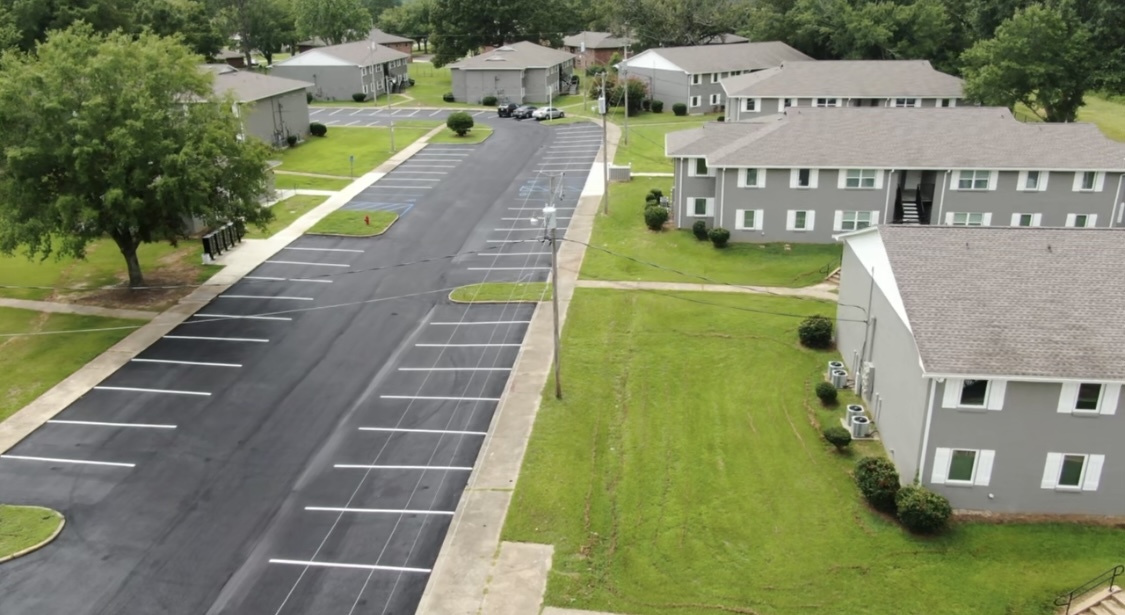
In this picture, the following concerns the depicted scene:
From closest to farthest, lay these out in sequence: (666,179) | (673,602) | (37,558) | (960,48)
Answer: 1. (673,602)
2. (37,558)
3. (666,179)
4. (960,48)

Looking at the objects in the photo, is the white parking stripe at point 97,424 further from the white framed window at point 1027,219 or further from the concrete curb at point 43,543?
the white framed window at point 1027,219

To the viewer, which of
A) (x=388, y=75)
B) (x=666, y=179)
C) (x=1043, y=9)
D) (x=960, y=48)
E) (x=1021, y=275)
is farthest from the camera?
(x=388, y=75)

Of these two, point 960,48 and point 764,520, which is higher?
point 960,48

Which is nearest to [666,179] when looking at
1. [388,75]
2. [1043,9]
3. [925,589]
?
[1043,9]

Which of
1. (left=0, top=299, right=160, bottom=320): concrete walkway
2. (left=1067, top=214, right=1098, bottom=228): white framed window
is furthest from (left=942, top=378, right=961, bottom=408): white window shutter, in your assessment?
(left=0, top=299, right=160, bottom=320): concrete walkway

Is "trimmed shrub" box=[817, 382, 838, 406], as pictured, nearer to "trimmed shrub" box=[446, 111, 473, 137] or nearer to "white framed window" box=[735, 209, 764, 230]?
"white framed window" box=[735, 209, 764, 230]

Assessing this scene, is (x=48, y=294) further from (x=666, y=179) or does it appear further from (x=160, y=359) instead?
(x=666, y=179)
